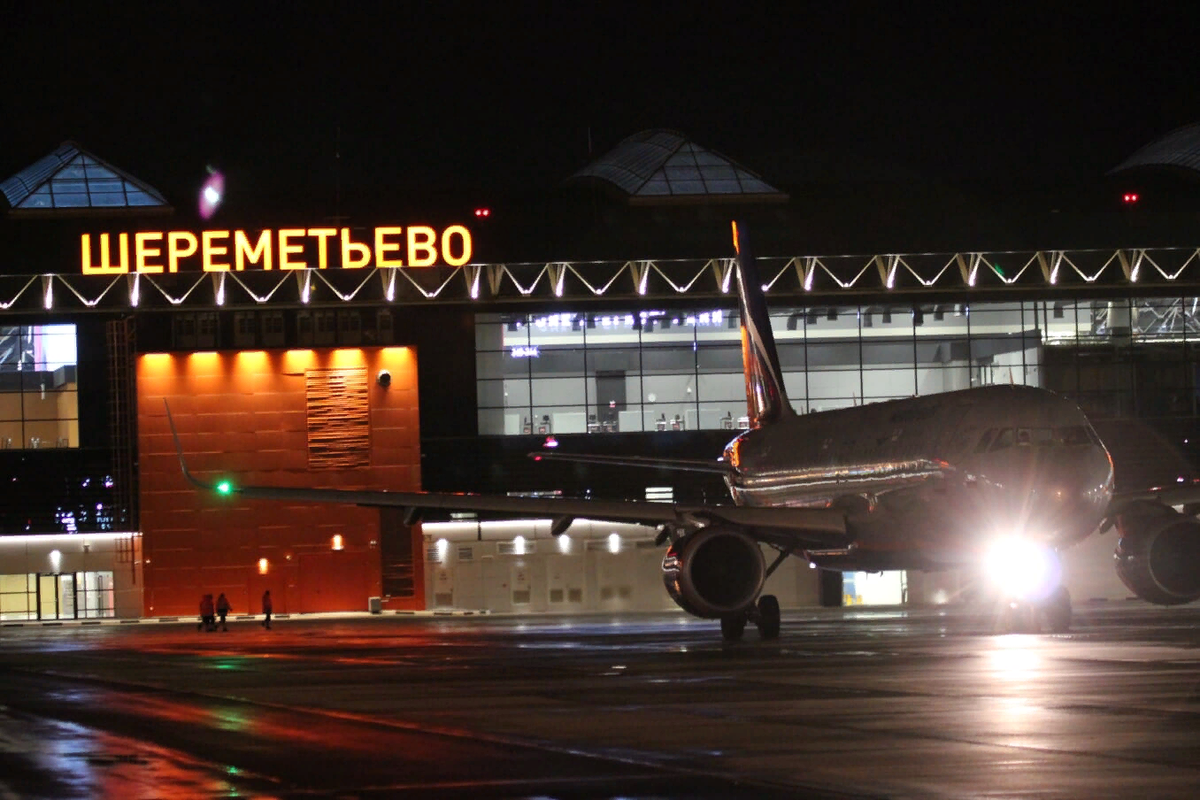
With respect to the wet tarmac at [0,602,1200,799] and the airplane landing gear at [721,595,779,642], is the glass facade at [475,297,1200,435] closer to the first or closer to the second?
the airplane landing gear at [721,595,779,642]

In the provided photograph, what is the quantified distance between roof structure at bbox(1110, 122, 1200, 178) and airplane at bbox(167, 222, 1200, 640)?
37.0 m

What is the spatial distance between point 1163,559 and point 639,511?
9.59 m

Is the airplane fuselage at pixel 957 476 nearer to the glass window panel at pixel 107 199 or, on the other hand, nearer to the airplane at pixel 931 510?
the airplane at pixel 931 510

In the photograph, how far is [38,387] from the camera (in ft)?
204

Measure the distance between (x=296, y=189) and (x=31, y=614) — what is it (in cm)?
1868

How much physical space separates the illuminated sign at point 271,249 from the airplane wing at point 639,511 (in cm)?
2516

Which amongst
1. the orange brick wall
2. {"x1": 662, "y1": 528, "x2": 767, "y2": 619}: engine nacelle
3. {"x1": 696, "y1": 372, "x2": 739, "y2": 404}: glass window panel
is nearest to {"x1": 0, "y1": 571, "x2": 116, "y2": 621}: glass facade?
the orange brick wall

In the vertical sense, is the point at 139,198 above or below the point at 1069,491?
above

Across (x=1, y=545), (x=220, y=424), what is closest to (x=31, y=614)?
(x=1, y=545)

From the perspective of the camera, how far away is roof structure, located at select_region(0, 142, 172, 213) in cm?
6328

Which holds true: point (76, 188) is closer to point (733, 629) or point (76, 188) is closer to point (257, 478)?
point (257, 478)

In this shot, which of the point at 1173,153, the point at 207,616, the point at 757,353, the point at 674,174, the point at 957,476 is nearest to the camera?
the point at 957,476

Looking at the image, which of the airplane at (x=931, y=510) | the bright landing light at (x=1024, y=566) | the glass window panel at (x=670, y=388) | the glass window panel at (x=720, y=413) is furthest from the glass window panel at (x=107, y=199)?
the bright landing light at (x=1024, y=566)

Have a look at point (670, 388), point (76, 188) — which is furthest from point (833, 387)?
point (76, 188)
